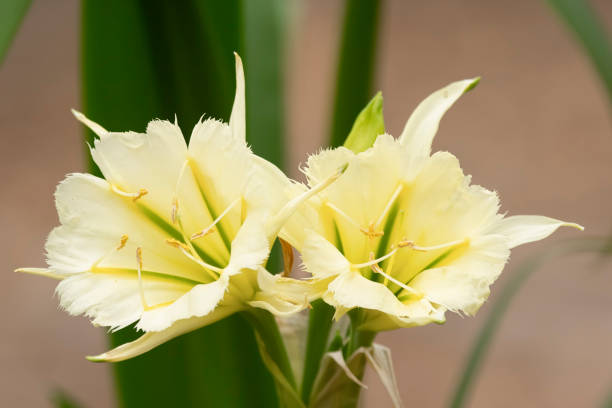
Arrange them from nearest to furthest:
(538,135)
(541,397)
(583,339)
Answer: (541,397), (583,339), (538,135)

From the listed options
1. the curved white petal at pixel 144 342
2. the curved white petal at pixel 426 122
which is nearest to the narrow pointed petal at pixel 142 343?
the curved white petal at pixel 144 342

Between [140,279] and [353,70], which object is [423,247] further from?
[353,70]

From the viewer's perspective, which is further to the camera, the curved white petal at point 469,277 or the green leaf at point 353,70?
the green leaf at point 353,70

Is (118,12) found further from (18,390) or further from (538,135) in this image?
(538,135)

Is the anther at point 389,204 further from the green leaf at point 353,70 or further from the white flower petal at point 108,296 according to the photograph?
the green leaf at point 353,70

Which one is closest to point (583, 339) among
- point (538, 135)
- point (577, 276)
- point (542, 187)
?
point (577, 276)

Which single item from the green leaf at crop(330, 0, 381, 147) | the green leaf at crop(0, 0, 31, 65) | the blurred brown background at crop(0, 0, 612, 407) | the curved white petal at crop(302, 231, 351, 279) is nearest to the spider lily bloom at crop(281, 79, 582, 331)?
the curved white petal at crop(302, 231, 351, 279)

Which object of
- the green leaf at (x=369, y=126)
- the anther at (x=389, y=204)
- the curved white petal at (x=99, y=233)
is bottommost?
the curved white petal at (x=99, y=233)
